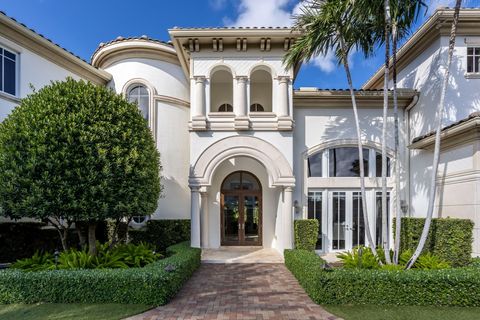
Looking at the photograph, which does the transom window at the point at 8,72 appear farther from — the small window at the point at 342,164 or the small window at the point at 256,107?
the small window at the point at 342,164

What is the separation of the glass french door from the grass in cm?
839

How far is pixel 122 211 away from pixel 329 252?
8.29 meters

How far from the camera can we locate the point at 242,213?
13.7m

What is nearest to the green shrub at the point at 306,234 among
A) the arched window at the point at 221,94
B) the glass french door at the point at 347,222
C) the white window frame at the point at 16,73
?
the glass french door at the point at 347,222

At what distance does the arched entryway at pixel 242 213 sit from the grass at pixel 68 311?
728 centimetres

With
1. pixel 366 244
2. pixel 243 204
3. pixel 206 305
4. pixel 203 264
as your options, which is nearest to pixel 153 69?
pixel 243 204

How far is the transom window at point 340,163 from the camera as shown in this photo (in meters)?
12.7

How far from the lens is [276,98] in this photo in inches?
470

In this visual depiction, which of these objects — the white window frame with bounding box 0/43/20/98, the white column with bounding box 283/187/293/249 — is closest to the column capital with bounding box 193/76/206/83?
the white column with bounding box 283/187/293/249

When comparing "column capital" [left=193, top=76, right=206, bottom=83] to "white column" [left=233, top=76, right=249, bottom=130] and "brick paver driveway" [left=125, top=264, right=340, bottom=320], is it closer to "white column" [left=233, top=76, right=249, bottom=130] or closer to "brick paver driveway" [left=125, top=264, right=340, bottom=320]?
"white column" [left=233, top=76, right=249, bottom=130]

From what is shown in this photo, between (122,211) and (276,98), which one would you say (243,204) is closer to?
(276,98)

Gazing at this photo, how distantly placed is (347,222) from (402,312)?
6.34 metres

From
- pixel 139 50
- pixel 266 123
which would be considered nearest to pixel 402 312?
pixel 266 123

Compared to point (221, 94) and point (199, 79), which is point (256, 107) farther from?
point (199, 79)
